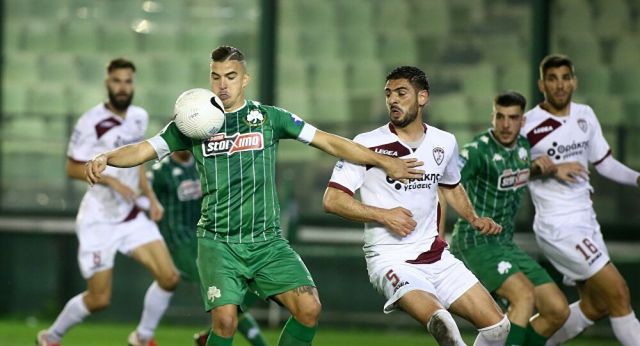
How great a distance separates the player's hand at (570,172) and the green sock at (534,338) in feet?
3.65

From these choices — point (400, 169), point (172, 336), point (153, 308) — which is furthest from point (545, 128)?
point (172, 336)

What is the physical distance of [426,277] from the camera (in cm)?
780

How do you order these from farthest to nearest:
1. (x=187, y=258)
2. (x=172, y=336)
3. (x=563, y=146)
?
(x=172, y=336)
(x=187, y=258)
(x=563, y=146)

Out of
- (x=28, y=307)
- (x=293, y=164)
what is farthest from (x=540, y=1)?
(x=28, y=307)

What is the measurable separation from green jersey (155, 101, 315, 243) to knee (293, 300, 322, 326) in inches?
21.0

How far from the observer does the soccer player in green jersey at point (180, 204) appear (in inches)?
421

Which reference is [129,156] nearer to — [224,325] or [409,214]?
[224,325]

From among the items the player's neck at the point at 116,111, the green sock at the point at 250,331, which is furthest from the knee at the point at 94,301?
the player's neck at the point at 116,111

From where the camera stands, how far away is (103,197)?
10500 millimetres

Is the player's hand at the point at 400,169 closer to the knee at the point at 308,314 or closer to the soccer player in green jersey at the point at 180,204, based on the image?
the knee at the point at 308,314

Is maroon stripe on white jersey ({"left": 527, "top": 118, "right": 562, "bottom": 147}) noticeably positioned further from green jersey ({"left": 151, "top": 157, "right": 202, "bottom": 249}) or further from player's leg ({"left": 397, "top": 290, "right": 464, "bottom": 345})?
green jersey ({"left": 151, "top": 157, "right": 202, "bottom": 249})

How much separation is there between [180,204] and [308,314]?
3447 millimetres

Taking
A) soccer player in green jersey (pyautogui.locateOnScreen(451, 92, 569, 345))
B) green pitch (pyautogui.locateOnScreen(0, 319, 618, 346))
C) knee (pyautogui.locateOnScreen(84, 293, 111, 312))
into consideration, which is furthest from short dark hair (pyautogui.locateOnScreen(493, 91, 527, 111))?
green pitch (pyautogui.locateOnScreen(0, 319, 618, 346))

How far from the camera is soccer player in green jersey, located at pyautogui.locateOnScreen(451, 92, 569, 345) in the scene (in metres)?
9.10
